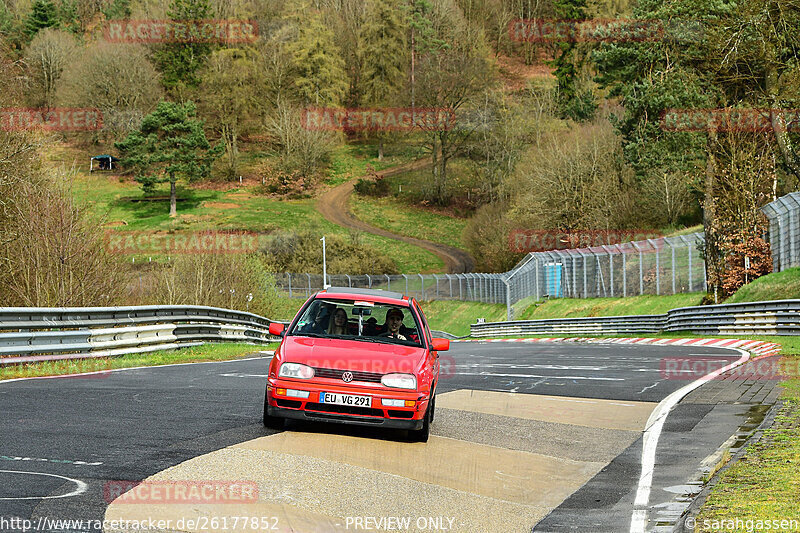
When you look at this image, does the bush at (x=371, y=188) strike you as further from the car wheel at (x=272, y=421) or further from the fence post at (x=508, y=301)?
the car wheel at (x=272, y=421)

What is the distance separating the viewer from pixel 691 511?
646 centimetres

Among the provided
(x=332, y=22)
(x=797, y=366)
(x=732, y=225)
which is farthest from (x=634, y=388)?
(x=332, y=22)

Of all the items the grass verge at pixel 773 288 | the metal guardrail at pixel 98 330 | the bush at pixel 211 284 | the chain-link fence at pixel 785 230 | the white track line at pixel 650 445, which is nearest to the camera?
the white track line at pixel 650 445

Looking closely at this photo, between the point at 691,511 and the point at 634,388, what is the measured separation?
906 cm

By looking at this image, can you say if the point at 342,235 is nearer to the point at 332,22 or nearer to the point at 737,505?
the point at 332,22

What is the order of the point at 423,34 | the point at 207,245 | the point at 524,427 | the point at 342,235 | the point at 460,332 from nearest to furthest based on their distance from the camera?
the point at 524,427 < the point at 207,245 < the point at 460,332 < the point at 342,235 < the point at 423,34

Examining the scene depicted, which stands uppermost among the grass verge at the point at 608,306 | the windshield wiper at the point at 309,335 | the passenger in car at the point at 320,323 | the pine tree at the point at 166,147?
the pine tree at the point at 166,147

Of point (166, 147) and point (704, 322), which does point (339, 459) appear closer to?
point (704, 322)

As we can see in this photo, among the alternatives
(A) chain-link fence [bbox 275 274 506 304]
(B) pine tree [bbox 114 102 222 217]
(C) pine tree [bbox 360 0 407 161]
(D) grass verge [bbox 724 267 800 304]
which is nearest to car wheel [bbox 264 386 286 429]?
(D) grass verge [bbox 724 267 800 304]

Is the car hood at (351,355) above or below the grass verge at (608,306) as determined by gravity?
above

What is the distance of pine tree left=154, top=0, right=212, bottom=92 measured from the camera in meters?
116

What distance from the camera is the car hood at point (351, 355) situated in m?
9.21

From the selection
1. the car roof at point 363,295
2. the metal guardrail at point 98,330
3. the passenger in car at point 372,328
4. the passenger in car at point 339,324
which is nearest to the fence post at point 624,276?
the metal guardrail at point 98,330

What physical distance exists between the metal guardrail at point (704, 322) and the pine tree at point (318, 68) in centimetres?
7075
